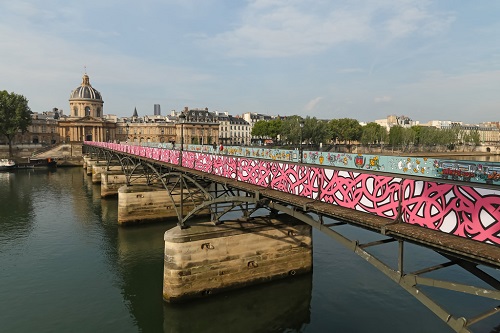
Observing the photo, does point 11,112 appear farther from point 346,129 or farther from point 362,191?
point 362,191

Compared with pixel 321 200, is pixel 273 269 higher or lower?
lower

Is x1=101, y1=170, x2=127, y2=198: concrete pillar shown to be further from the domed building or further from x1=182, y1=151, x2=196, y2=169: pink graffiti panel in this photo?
the domed building

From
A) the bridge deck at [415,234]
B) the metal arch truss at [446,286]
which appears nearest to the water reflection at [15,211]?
the bridge deck at [415,234]

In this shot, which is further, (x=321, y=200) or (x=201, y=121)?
(x=201, y=121)

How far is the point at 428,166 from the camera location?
14.9 m

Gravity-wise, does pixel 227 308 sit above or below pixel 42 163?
below

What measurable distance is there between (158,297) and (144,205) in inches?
670

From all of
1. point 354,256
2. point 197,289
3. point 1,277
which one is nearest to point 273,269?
point 197,289

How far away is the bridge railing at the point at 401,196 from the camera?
8.80 metres

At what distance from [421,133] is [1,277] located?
151 m

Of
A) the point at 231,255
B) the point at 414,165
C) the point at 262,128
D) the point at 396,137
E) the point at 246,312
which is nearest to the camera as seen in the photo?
the point at 414,165

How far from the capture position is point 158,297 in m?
21.1

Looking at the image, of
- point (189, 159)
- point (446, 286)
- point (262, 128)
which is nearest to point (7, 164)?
point (189, 159)

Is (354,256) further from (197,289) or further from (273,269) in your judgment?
(197,289)
